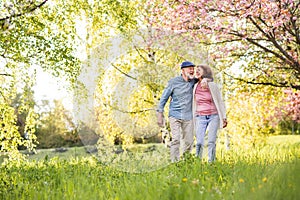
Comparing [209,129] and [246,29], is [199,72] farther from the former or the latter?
[246,29]

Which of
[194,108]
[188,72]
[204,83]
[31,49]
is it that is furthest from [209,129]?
[31,49]

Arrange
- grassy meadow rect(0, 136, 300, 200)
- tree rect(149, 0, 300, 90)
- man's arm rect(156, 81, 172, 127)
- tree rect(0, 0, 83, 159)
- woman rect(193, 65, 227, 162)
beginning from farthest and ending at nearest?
tree rect(149, 0, 300, 90) < tree rect(0, 0, 83, 159) < man's arm rect(156, 81, 172, 127) < woman rect(193, 65, 227, 162) < grassy meadow rect(0, 136, 300, 200)

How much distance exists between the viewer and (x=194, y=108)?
639 centimetres

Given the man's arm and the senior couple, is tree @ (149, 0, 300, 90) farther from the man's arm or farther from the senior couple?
the man's arm

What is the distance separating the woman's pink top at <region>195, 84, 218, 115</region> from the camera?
6.29m

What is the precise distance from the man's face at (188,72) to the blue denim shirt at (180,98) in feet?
0.25

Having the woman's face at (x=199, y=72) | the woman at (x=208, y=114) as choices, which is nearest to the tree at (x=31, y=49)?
the woman's face at (x=199, y=72)

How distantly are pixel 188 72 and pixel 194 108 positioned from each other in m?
0.56

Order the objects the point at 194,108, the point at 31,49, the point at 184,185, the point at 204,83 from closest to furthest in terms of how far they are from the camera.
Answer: the point at 184,185
the point at 204,83
the point at 194,108
the point at 31,49

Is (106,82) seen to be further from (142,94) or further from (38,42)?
(38,42)

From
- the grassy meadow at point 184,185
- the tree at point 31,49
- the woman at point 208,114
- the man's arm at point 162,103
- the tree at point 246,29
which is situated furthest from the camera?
the tree at point 246,29

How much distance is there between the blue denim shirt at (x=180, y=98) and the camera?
641cm

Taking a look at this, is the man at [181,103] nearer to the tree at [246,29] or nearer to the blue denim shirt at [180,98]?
the blue denim shirt at [180,98]

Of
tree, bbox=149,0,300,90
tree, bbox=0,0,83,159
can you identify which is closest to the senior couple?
tree, bbox=149,0,300,90
